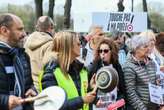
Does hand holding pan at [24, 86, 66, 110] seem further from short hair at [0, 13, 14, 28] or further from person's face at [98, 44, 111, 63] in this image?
person's face at [98, 44, 111, 63]

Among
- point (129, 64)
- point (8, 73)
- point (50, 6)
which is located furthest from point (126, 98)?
point (50, 6)

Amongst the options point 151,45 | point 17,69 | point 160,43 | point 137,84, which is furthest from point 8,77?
point 160,43

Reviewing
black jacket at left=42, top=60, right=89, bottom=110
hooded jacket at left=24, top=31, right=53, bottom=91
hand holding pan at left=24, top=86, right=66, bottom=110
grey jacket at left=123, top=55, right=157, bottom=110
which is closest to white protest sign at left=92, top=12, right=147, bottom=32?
hooded jacket at left=24, top=31, right=53, bottom=91

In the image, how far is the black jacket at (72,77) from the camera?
431 centimetres

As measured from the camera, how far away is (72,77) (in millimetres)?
4660

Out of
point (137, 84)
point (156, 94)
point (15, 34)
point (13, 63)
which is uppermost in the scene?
point (15, 34)

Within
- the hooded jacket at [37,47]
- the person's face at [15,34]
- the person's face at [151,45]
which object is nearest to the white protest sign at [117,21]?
the hooded jacket at [37,47]

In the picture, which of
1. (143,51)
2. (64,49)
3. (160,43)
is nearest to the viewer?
(64,49)

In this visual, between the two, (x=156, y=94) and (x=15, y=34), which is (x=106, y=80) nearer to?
(x=15, y=34)

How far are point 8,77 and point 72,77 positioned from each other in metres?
0.65

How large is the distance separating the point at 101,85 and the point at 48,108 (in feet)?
2.25

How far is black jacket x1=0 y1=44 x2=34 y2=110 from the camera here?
162 inches

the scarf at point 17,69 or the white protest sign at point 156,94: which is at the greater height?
the scarf at point 17,69

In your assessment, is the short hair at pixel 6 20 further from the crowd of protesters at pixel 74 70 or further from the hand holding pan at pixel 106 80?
the hand holding pan at pixel 106 80
